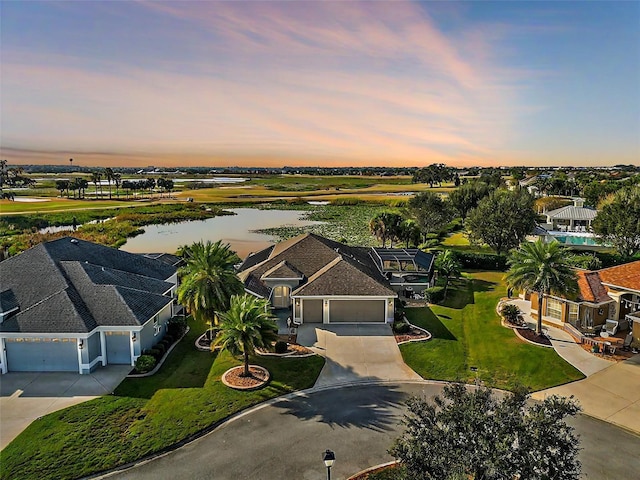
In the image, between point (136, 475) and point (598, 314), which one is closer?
point (136, 475)

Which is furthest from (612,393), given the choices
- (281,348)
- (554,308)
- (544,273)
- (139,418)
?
(139,418)

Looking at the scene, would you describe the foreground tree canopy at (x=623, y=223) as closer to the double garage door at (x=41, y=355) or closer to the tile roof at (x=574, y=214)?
the tile roof at (x=574, y=214)

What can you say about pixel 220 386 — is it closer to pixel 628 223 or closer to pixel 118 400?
pixel 118 400

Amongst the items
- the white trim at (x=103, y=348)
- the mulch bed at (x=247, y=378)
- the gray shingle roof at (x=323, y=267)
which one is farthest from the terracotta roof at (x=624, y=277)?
the white trim at (x=103, y=348)

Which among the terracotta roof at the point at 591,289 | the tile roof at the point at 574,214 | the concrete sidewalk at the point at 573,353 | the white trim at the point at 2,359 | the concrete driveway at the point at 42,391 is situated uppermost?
the tile roof at the point at 574,214

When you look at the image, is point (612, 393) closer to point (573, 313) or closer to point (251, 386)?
point (573, 313)

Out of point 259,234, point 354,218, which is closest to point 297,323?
point 259,234
